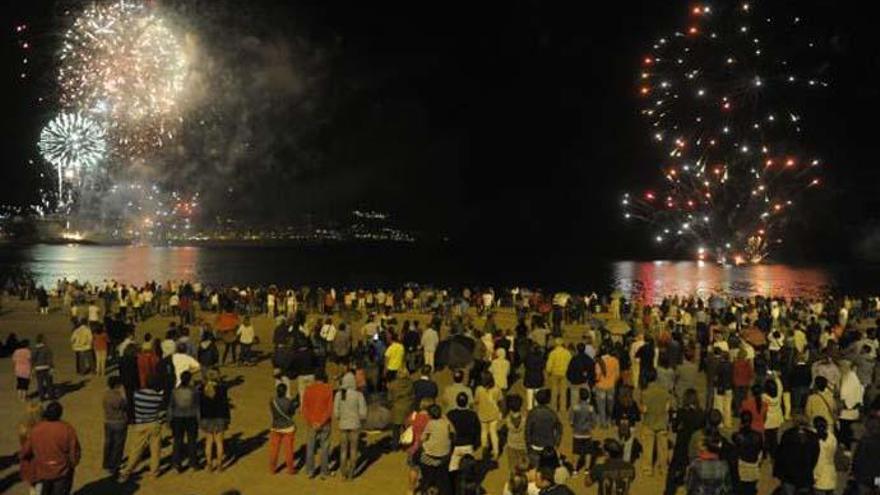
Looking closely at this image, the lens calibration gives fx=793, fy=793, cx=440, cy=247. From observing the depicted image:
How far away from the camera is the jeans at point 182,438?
11188mm

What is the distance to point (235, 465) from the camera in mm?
11891

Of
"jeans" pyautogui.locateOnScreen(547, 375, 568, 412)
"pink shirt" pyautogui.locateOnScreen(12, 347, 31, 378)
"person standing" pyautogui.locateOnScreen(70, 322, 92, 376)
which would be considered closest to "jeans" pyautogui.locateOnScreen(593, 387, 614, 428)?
"jeans" pyautogui.locateOnScreen(547, 375, 568, 412)

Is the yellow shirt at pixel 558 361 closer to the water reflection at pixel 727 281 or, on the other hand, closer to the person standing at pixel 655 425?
the person standing at pixel 655 425

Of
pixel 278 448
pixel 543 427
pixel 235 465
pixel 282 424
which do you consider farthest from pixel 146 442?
pixel 543 427

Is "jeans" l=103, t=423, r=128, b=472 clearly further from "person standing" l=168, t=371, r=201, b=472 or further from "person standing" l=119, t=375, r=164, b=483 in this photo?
"person standing" l=168, t=371, r=201, b=472

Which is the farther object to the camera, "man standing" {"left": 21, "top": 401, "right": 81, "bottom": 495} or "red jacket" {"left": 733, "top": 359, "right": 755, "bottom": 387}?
"red jacket" {"left": 733, "top": 359, "right": 755, "bottom": 387}

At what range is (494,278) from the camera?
10794 cm

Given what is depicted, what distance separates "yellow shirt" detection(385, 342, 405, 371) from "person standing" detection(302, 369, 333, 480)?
3743mm

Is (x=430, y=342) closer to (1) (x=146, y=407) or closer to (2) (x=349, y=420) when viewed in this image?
(2) (x=349, y=420)

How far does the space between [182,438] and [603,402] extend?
6.96m

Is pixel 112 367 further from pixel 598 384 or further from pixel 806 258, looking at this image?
pixel 806 258

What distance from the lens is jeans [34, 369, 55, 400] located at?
50.0 ft

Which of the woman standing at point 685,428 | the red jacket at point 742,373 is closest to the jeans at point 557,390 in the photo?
the red jacket at point 742,373

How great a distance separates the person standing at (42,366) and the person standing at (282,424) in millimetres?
6244
